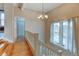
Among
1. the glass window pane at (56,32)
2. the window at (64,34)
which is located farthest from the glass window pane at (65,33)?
the glass window pane at (56,32)

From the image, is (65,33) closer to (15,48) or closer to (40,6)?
(40,6)

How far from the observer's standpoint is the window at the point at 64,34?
7.01ft

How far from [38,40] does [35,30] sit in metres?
0.16

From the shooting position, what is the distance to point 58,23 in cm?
221

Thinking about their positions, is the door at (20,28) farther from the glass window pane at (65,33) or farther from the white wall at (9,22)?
the glass window pane at (65,33)

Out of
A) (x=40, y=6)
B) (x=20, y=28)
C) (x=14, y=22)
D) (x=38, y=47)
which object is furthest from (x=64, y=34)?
(x=14, y=22)

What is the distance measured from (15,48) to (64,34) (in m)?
0.79

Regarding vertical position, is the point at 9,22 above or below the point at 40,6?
below

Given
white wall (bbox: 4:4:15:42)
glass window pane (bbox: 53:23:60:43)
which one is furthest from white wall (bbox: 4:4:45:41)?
glass window pane (bbox: 53:23:60:43)

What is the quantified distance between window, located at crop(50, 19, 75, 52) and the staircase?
41cm

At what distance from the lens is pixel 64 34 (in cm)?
218

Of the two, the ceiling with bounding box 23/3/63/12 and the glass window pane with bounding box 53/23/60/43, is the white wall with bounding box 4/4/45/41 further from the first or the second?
the glass window pane with bounding box 53/23/60/43

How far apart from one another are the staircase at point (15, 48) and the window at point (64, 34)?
41cm

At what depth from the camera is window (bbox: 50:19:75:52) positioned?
2.14 metres
